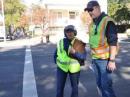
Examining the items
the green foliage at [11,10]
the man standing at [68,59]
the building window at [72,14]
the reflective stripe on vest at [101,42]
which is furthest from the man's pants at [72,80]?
the building window at [72,14]

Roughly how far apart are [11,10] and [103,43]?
63870mm

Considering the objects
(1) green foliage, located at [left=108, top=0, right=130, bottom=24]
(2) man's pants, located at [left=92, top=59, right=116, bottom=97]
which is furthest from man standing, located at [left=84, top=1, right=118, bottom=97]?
(1) green foliage, located at [left=108, top=0, right=130, bottom=24]

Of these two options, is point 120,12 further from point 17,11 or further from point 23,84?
point 23,84

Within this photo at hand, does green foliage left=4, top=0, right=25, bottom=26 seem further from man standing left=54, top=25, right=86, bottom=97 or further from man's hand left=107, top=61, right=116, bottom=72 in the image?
man's hand left=107, top=61, right=116, bottom=72

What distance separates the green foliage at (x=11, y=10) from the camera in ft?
224

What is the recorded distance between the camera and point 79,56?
24.1 feet

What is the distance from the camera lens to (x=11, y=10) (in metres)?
69.6

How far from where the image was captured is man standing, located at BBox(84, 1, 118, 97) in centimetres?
664

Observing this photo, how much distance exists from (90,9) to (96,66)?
977 millimetres

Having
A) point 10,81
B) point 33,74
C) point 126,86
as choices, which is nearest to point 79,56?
point 126,86

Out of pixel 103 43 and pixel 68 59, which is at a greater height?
pixel 103 43

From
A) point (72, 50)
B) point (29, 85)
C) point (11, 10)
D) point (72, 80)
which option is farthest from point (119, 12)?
point (72, 50)

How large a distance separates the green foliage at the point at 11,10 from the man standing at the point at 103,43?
61965 millimetres

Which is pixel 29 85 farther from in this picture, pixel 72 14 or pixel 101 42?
pixel 72 14
